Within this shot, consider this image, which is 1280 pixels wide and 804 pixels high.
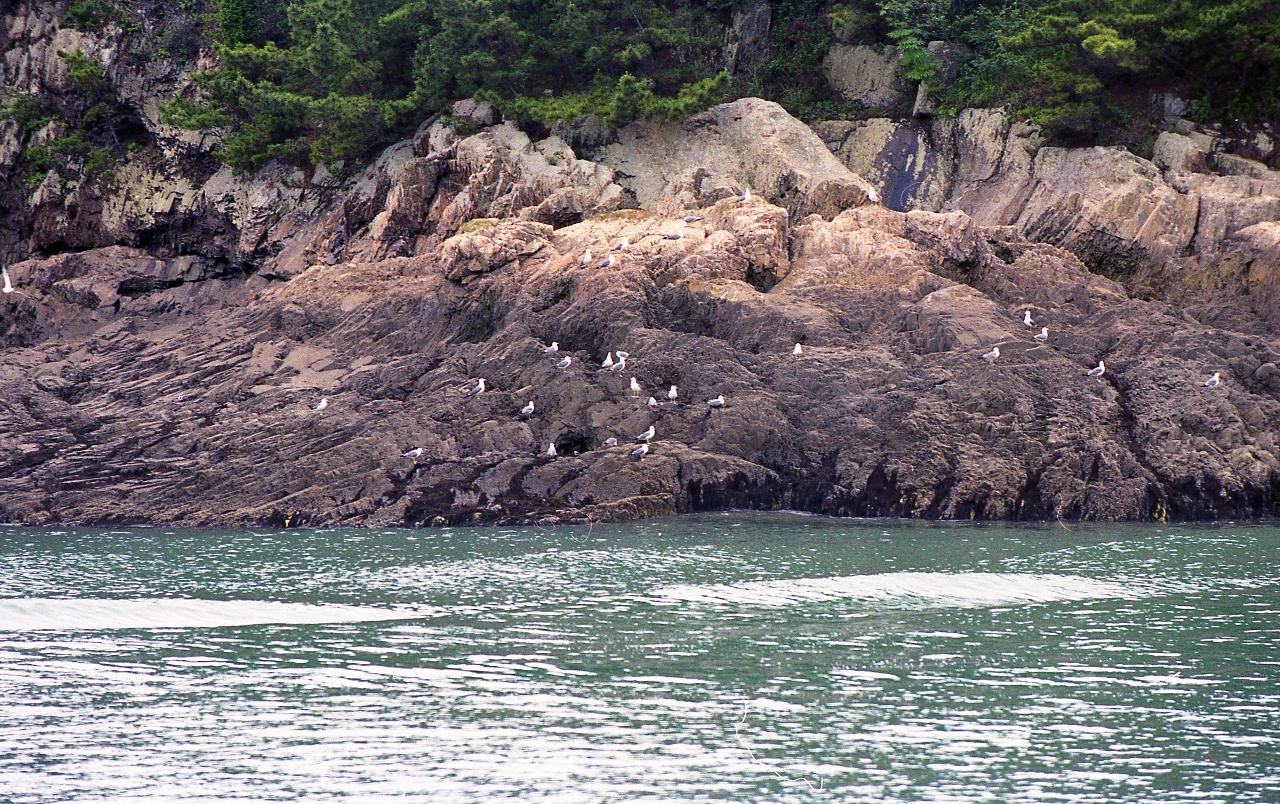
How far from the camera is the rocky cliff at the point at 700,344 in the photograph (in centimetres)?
Result: 3275

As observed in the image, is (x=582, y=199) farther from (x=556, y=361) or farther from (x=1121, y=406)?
(x=1121, y=406)

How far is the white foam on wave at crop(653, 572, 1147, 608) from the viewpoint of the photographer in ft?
76.7

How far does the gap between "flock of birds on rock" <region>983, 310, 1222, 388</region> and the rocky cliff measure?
199 mm

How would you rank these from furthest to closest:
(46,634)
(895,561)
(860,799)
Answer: (895,561), (46,634), (860,799)

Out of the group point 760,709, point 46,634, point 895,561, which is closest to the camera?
point 760,709

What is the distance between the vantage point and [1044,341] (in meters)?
35.3

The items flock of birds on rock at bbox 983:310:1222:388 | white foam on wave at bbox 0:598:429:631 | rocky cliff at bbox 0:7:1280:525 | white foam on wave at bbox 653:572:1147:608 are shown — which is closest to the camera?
white foam on wave at bbox 0:598:429:631

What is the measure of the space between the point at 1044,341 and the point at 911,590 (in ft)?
43.1

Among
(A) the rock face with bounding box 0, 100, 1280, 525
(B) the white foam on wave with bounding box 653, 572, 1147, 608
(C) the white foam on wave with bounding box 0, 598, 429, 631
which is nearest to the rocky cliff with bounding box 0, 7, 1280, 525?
(A) the rock face with bounding box 0, 100, 1280, 525

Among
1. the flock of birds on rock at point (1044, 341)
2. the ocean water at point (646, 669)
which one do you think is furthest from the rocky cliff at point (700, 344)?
the ocean water at point (646, 669)

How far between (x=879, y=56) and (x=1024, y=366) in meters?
15.5

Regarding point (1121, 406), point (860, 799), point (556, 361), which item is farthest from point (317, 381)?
point (860, 799)

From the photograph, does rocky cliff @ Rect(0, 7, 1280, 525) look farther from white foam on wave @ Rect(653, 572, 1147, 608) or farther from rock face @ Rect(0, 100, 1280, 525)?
white foam on wave @ Rect(653, 572, 1147, 608)

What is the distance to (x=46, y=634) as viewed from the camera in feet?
69.2
